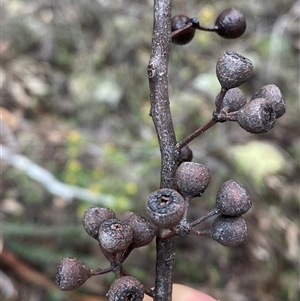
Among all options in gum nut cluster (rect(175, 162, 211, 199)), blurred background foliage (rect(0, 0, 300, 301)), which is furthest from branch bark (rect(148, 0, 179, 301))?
blurred background foliage (rect(0, 0, 300, 301))

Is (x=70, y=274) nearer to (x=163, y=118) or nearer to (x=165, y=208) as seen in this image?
(x=165, y=208)

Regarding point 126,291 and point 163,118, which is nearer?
point 126,291

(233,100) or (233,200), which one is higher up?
(233,100)

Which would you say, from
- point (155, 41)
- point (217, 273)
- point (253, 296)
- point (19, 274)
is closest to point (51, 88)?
point (19, 274)

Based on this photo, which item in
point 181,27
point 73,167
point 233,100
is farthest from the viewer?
point 73,167

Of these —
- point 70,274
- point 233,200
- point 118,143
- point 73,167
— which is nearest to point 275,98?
point 233,200

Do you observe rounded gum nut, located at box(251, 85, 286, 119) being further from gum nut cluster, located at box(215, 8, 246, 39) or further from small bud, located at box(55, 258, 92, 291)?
small bud, located at box(55, 258, 92, 291)

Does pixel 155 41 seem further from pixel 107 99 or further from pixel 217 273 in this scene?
pixel 107 99
